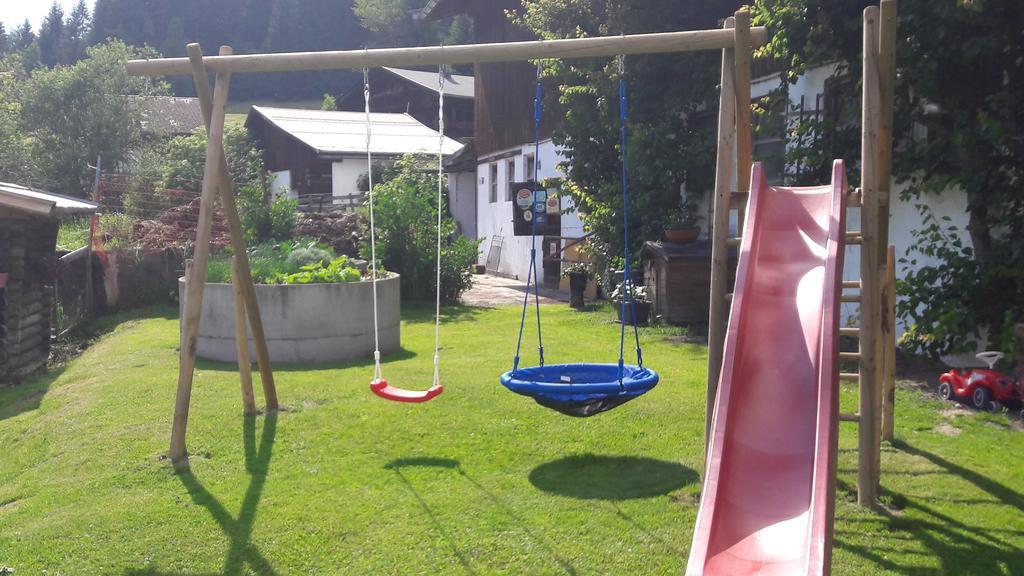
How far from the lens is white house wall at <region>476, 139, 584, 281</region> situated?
20.3m

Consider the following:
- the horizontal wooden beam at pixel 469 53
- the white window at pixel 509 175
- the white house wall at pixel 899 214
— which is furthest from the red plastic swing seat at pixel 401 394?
the white window at pixel 509 175

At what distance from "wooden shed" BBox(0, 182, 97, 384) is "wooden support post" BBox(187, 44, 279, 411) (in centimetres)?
440

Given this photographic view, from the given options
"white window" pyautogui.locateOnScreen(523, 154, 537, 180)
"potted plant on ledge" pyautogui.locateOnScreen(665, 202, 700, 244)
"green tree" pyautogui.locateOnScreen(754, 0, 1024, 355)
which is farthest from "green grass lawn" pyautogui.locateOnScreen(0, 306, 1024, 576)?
"white window" pyautogui.locateOnScreen(523, 154, 537, 180)

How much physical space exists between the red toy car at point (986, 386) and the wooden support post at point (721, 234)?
337cm

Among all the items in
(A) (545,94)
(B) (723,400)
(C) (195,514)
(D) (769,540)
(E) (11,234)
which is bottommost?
(C) (195,514)

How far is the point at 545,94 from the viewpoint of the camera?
17.9 m

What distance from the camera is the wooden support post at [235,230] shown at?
6496 millimetres

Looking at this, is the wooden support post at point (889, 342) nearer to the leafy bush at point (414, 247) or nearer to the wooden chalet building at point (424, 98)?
the leafy bush at point (414, 247)

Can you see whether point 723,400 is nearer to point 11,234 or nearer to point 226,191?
point 226,191

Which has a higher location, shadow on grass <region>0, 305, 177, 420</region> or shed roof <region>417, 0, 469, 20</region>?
shed roof <region>417, 0, 469, 20</region>

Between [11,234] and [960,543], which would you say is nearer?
[960,543]

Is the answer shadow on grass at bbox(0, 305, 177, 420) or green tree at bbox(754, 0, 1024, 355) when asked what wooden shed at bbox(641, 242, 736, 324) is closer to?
green tree at bbox(754, 0, 1024, 355)

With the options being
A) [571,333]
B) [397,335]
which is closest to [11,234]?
[397,335]

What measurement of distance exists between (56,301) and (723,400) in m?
13.2
